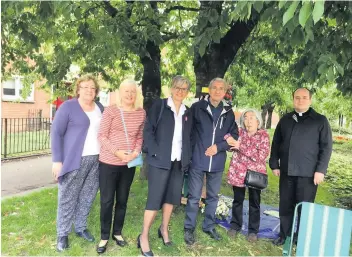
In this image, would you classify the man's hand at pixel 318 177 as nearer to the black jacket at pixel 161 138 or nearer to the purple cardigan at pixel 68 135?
the black jacket at pixel 161 138

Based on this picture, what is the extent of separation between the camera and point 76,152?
154 inches

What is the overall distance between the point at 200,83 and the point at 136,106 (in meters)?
2.49

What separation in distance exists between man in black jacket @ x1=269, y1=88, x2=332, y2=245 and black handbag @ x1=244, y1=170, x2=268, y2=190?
32cm

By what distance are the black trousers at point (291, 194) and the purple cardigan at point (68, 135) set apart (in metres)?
2.66

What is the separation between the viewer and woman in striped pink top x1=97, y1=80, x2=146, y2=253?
3.87 meters

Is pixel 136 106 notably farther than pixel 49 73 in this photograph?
No

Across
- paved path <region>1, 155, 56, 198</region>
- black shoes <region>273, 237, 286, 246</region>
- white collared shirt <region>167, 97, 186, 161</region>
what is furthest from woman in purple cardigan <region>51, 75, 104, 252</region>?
paved path <region>1, 155, 56, 198</region>

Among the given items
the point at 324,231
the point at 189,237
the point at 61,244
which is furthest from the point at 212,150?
the point at 61,244

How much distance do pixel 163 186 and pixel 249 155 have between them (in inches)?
50.7

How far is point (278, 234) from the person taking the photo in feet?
16.2

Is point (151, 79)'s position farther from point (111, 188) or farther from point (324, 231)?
point (324, 231)

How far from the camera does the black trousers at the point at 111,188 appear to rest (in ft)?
12.8

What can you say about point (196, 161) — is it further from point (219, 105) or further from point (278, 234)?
point (278, 234)

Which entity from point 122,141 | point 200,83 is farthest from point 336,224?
point 200,83
